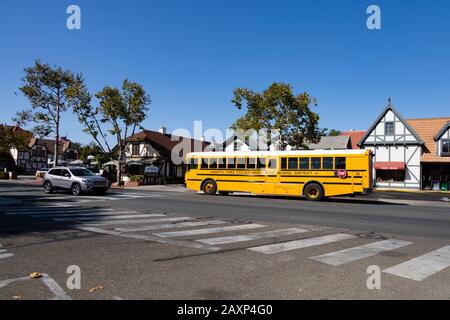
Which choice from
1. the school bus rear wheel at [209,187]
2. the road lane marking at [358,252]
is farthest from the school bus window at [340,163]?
the road lane marking at [358,252]

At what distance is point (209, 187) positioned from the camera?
2417 cm

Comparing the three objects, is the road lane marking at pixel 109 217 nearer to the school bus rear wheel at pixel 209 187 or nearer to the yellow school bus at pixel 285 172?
the yellow school bus at pixel 285 172

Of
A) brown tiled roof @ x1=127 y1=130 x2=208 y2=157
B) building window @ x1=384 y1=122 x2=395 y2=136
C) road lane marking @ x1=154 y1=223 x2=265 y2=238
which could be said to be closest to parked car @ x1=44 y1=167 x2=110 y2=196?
road lane marking @ x1=154 y1=223 x2=265 y2=238

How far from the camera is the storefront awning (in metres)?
37.0

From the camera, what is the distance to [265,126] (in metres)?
33.6

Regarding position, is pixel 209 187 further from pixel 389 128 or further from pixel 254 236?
pixel 389 128

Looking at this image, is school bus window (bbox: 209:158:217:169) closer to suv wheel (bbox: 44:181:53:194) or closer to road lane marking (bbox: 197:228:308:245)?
suv wheel (bbox: 44:181:53:194)

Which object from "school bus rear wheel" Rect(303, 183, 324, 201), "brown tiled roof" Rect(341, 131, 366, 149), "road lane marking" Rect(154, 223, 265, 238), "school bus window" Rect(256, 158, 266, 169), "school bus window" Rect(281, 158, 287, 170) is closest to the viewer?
"road lane marking" Rect(154, 223, 265, 238)

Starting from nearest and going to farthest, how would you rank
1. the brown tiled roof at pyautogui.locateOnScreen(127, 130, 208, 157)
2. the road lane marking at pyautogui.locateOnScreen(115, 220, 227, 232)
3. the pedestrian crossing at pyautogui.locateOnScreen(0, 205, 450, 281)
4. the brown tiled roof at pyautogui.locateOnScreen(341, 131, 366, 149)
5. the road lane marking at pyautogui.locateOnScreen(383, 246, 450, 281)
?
the road lane marking at pyautogui.locateOnScreen(383, 246, 450, 281) < the pedestrian crossing at pyautogui.locateOnScreen(0, 205, 450, 281) < the road lane marking at pyautogui.locateOnScreen(115, 220, 227, 232) < the brown tiled roof at pyautogui.locateOnScreen(127, 130, 208, 157) < the brown tiled roof at pyautogui.locateOnScreen(341, 131, 366, 149)

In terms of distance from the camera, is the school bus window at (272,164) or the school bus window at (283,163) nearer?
the school bus window at (283,163)

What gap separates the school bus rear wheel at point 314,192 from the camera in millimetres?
20203

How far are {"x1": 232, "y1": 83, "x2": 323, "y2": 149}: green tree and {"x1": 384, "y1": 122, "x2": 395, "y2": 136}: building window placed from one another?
9.71 m

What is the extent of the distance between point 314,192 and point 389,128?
22.7 meters

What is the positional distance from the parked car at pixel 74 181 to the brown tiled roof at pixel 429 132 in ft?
103
